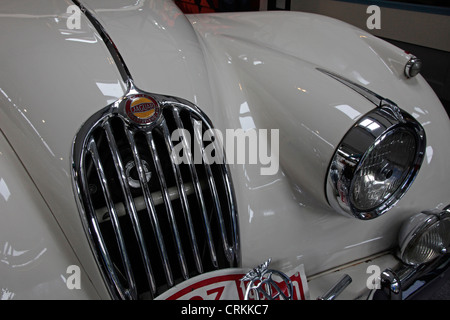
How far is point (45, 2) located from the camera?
105 centimetres

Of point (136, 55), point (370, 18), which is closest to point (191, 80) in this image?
point (136, 55)

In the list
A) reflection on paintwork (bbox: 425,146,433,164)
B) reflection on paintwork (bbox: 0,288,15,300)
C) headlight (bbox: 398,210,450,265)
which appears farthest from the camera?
reflection on paintwork (bbox: 425,146,433,164)

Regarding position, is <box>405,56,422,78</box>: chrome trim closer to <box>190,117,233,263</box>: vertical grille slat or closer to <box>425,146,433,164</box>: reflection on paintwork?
<box>425,146,433,164</box>: reflection on paintwork

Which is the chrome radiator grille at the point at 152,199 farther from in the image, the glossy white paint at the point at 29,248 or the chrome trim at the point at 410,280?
the chrome trim at the point at 410,280

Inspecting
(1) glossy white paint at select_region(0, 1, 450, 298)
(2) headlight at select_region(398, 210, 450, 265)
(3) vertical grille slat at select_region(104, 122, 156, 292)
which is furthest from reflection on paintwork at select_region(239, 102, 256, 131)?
(2) headlight at select_region(398, 210, 450, 265)

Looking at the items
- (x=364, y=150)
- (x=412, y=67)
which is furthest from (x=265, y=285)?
(x=412, y=67)

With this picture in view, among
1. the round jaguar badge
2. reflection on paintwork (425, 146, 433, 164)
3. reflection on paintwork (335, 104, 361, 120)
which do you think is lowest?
reflection on paintwork (425, 146, 433, 164)

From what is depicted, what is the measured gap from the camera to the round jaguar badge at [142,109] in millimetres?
788

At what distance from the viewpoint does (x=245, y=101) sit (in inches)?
38.8

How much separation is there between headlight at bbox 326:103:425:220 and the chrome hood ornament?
0.66 feet

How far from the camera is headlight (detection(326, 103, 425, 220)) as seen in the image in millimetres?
777

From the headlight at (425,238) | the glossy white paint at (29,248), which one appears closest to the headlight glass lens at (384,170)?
the headlight at (425,238)

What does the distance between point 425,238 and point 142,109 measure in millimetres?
704

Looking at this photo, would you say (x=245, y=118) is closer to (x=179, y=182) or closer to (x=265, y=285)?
(x=179, y=182)
